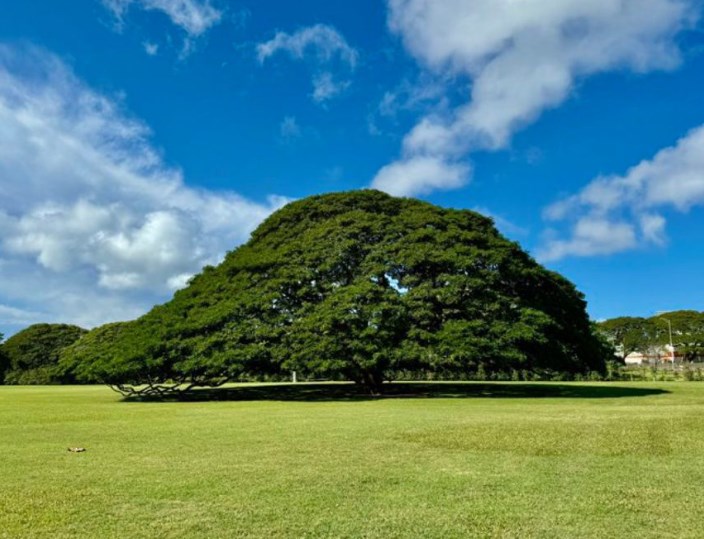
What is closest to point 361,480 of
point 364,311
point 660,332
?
point 364,311

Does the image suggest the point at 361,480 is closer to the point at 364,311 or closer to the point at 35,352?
the point at 364,311

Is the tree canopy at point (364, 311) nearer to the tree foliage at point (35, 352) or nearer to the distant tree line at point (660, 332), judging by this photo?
the tree foliage at point (35, 352)

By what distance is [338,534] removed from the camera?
16.8ft

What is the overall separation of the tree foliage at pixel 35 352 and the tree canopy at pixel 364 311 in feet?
151

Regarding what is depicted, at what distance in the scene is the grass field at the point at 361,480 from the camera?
17.7 ft

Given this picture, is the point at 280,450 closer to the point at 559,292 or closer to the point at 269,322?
the point at 269,322

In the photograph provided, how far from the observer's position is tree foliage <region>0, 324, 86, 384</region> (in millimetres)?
66562

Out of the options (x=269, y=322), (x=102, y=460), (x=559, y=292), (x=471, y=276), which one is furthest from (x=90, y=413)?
(x=559, y=292)

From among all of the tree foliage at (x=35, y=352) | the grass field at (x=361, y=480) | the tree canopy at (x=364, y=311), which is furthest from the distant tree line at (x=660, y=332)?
the grass field at (x=361, y=480)

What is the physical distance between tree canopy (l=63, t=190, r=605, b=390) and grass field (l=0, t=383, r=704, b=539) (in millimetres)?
9099

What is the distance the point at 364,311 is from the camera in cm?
2231

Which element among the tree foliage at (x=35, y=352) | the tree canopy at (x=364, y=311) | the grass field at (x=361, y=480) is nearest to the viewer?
the grass field at (x=361, y=480)

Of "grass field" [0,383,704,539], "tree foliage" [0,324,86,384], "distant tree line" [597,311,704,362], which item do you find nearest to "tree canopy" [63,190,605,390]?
"grass field" [0,383,704,539]

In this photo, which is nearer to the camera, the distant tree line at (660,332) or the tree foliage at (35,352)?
the tree foliage at (35,352)
